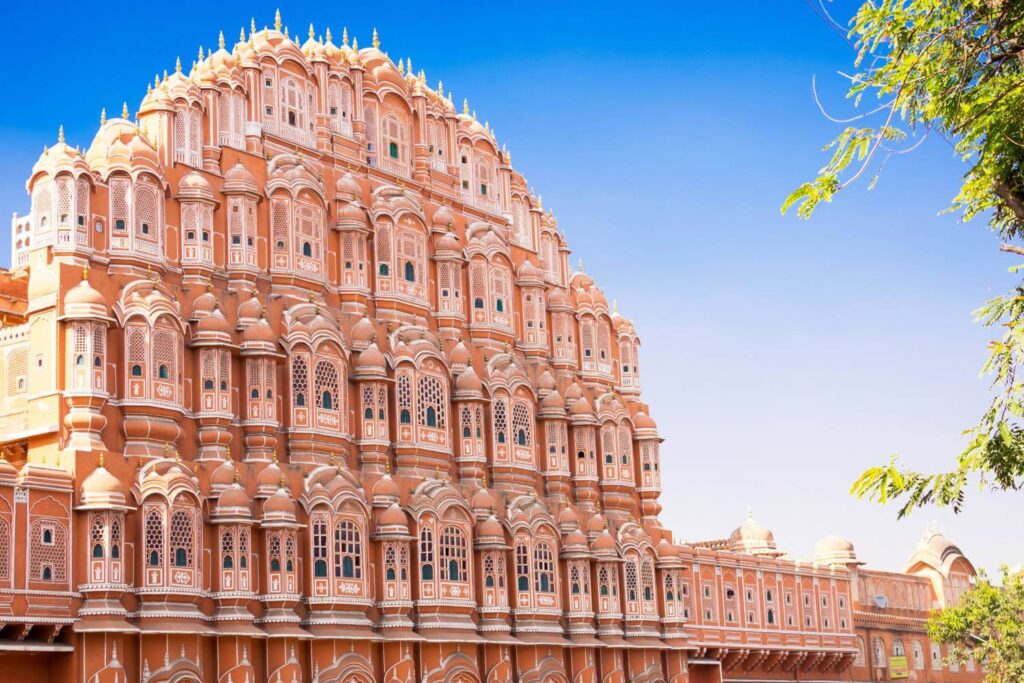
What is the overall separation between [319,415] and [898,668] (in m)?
39.1

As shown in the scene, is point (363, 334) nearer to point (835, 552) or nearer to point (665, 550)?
point (665, 550)

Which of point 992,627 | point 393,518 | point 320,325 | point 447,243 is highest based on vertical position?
point 447,243

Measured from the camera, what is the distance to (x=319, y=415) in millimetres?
43750

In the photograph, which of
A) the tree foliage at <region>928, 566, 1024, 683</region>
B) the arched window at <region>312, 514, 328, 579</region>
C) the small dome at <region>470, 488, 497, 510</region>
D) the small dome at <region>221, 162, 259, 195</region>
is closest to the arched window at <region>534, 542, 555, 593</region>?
the small dome at <region>470, 488, 497, 510</region>

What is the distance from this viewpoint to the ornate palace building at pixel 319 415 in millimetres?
37719

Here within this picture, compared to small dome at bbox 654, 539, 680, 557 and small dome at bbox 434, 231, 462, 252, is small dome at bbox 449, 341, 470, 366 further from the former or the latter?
small dome at bbox 654, 539, 680, 557

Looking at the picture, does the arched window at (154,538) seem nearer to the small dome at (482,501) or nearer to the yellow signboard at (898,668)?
the small dome at (482,501)

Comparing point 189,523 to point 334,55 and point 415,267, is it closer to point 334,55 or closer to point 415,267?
point 415,267

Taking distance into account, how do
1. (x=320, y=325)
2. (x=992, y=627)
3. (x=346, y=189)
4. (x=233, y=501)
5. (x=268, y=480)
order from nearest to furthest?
(x=233, y=501), (x=268, y=480), (x=320, y=325), (x=346, y=189), (x=992, y=627)

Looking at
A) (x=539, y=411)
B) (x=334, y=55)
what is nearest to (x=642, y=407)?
(x=539, y=411)

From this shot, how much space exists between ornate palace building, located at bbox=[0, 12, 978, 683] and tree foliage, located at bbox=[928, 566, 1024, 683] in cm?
882

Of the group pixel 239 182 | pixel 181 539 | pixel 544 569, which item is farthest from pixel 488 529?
pixel 239 182

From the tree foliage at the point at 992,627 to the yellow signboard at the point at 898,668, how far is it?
8.96 meters

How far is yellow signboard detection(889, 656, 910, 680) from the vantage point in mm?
71000
